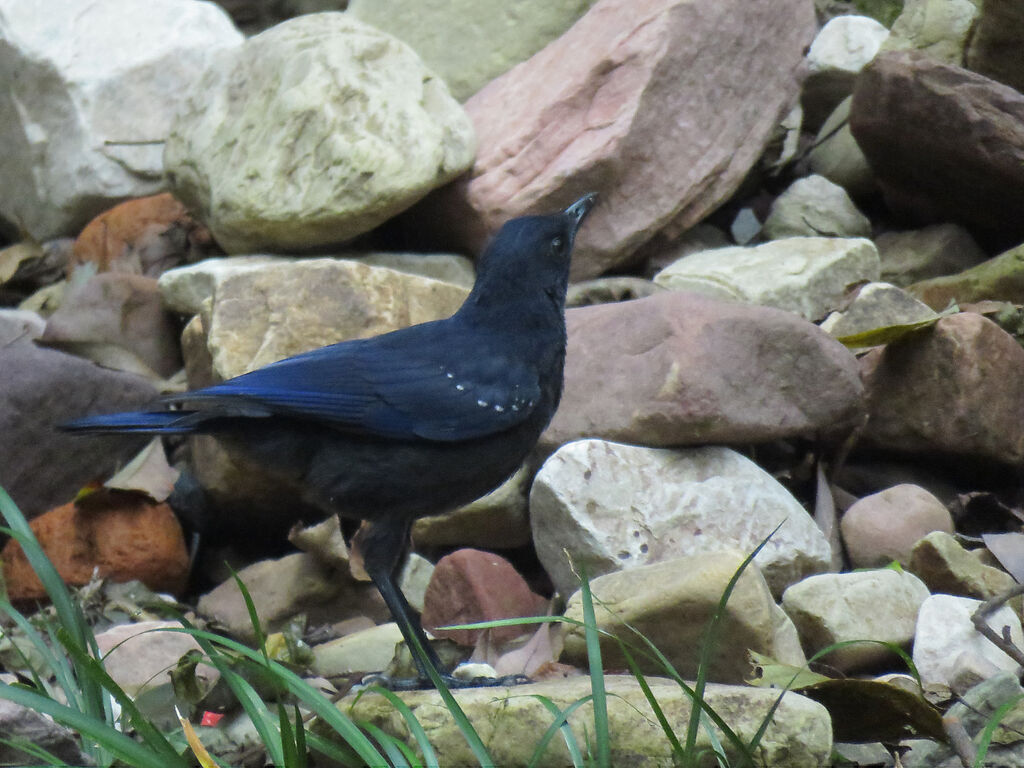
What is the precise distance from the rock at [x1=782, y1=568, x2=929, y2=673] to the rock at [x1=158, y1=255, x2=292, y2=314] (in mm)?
2480

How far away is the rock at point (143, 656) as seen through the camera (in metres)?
3.25

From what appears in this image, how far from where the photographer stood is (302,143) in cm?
465

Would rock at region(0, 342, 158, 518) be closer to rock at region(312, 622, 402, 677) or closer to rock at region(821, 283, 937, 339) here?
rock at region(312, 622, 402, 677)

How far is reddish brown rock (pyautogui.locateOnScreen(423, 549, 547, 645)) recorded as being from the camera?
3.46m

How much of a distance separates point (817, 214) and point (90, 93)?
11.3 ft

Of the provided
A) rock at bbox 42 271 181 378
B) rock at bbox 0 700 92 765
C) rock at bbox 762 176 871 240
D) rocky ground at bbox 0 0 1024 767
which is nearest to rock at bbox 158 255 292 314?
rocky ground at bbox 0 0 1024 767

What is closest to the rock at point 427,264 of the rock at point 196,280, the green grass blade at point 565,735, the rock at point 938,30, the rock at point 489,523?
the rock at point 196,280

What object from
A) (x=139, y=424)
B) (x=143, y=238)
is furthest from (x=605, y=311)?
(x=143, y=238)

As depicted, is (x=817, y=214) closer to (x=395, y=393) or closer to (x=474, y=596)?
(x=474, y=596)

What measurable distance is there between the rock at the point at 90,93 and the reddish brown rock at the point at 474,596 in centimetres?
326

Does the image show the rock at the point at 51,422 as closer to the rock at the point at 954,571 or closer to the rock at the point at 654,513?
the rock at the point at 654,513

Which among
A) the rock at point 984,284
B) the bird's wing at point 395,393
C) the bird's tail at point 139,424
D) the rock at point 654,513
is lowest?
the rock at point 654,513

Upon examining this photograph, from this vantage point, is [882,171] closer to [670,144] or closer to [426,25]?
[670,144]

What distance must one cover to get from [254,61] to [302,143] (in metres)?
0.58
